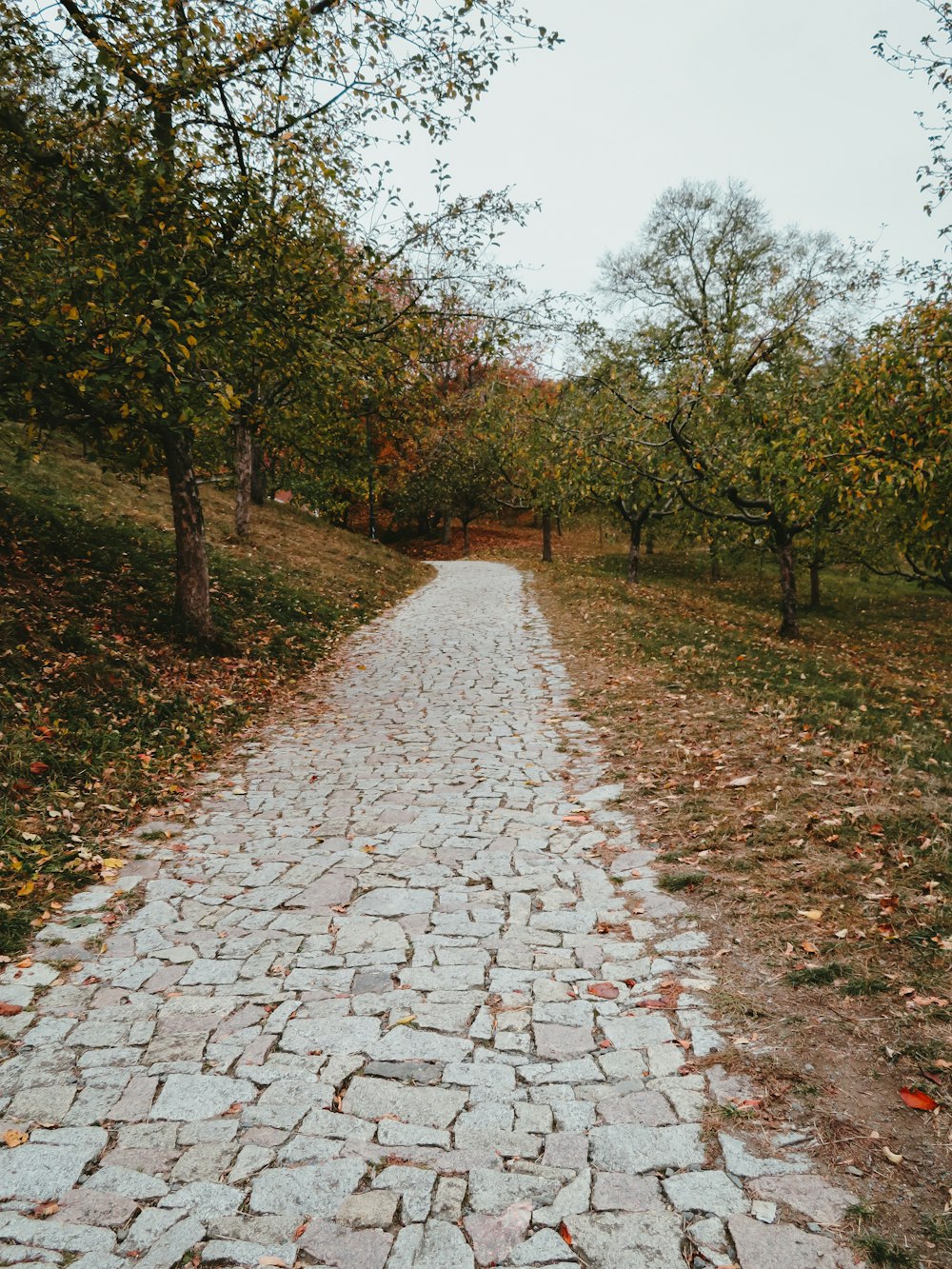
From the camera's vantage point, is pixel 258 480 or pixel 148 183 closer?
pixel 148 183

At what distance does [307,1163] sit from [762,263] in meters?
27.3

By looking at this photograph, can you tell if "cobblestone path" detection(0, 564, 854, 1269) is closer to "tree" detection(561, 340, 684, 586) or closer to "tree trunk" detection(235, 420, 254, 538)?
"tree" detection(561, 340, 684, 586)

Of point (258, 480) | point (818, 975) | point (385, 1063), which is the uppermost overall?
point (258, 480)

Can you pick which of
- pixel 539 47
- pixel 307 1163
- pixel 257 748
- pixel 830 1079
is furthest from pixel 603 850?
pixel 539 47

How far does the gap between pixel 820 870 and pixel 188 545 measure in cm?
913

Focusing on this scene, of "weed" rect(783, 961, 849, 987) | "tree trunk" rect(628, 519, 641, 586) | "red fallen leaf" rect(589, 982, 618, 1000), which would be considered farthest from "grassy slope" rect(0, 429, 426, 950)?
"tree trunk" rect(628, 519, 641, 586)

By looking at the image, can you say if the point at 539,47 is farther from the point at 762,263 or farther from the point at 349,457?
the point at 762,263

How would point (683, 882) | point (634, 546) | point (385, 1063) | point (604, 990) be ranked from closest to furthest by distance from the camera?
point (385, 1063)
point (604, 990)
point (683, 882)
point (634, 546)

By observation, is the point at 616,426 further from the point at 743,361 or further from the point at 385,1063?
the point at 385,1063

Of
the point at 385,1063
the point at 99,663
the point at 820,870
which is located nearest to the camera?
the point at 385,1063

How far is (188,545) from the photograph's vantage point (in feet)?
35.2

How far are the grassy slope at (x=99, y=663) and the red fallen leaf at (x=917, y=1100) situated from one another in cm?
497

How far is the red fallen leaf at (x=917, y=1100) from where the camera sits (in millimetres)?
3172

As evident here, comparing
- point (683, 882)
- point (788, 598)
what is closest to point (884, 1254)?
point (683, 882)
